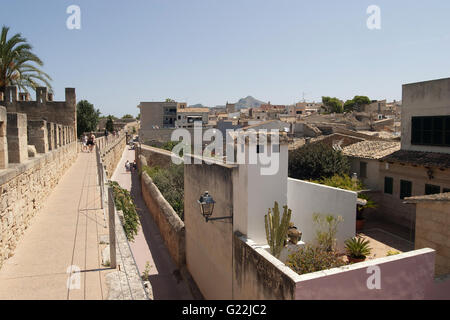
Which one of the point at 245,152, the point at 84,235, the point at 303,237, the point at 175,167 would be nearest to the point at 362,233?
the point at 303,237

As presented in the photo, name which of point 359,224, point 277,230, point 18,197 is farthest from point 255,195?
point 359,224

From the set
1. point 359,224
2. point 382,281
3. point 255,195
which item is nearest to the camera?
point 382,281

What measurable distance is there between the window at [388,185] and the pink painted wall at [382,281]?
317 inches

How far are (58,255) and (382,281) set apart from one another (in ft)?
18.2

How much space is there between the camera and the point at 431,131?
12.8 metres

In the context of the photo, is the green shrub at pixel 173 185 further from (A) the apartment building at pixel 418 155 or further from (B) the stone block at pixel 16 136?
(B) the stone block at pixel 16 136

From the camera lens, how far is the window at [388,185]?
1365 centimetres

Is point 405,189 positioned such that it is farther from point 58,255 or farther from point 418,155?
point 58,255

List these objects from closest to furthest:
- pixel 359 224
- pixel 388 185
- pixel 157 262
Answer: pixel 359 224, pixel 157 262, pixel 388 185

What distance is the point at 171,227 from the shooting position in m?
12.2

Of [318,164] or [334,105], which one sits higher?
[334,105]

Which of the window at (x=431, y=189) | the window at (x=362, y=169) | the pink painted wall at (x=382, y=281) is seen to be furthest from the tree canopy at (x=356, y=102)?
the pink painted wall at (x=382, y=281)

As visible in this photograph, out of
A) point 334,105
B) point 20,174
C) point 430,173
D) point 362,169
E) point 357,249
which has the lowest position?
point 357,249

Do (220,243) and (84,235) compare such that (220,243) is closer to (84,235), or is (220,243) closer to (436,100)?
(84,235)
